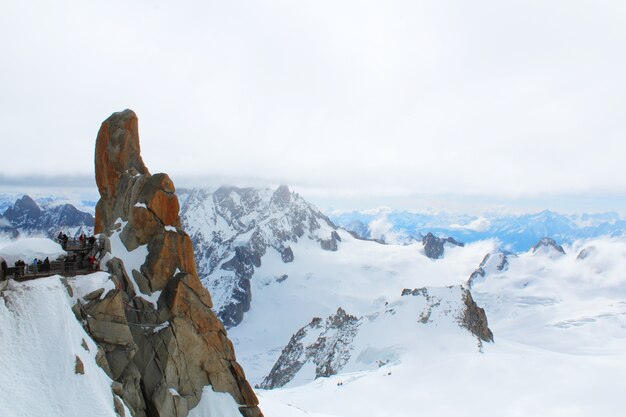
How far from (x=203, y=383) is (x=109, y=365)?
20.6 feet

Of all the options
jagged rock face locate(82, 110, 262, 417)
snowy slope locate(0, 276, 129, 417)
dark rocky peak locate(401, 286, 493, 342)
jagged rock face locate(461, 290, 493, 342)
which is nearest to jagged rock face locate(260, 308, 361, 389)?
dark rocky peak locate(401, 286, 493, 342)

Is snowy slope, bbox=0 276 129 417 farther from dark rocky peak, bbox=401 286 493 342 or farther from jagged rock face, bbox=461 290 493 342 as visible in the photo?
jagged rock face, bbox=461 290 493 342

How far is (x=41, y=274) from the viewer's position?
25281 mm

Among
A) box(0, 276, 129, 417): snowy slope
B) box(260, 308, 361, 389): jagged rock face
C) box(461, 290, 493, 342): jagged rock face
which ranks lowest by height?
box(260, 308, 361, 389): jagged rock face

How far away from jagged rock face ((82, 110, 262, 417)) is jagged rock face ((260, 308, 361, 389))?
87124 millimetres

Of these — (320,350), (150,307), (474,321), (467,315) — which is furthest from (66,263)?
(320,350)

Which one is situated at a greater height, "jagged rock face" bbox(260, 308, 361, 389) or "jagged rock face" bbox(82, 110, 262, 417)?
"jagged rock face" bbox(82, 110, 262, 417)

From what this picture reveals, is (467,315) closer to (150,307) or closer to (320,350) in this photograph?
(320,350)

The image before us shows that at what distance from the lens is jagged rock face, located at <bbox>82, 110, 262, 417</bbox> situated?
83.5 ft

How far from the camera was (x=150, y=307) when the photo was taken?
2855cm

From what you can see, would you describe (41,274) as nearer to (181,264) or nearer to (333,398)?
(181,264)

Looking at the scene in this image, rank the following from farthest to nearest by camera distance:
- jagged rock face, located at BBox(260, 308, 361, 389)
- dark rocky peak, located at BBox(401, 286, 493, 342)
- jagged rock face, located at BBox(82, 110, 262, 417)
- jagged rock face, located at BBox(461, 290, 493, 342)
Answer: jagged rock face, located at BBox(260, 308, 361, 389) → dark rocky peak, located at BBox(401, 286, 493, 342) → jagged rock face, located at BBox(461, 290, 493, 342) → jagged rock face, located at BBox(82, 110, 262, 417)

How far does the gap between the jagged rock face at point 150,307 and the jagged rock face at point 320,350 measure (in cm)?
8712

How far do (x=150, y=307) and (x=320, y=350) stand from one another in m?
115
